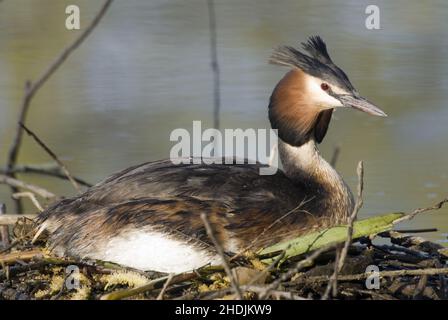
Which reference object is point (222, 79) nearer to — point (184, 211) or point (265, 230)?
point (184, 211)

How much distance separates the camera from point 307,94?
732 cm

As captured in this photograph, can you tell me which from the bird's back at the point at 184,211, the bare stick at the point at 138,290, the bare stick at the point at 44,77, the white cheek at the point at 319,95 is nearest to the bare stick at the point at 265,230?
the bird's back at the point at 184,211

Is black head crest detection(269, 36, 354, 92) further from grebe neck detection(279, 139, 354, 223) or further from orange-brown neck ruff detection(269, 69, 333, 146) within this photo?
grebe neck detection(279, 139, 354, 223)

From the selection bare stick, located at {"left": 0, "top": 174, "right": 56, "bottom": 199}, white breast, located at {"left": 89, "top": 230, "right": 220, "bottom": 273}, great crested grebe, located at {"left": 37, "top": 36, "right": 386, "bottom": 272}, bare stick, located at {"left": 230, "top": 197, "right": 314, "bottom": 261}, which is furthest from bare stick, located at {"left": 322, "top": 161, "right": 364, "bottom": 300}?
bare stick, located at {"left": 0, "top": 174, "right": 56, "bottom": 199}

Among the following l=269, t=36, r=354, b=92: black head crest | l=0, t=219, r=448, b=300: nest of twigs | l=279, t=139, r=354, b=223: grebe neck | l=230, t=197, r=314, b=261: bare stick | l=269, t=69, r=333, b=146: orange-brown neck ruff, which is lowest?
l=0, t=219, r=448, b=300: nest of twigs

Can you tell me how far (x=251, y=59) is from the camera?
39.8 ft

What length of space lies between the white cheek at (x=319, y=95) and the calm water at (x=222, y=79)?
1751 mm

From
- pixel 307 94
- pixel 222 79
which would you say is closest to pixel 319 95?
pixel 307 94

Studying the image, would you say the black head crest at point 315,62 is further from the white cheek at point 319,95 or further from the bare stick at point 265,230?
the bare stick at point 265,230

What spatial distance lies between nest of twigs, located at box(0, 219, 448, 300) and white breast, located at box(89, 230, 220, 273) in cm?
10

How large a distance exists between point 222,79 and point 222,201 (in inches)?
189

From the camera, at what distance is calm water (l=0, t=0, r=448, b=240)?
9984 mm
